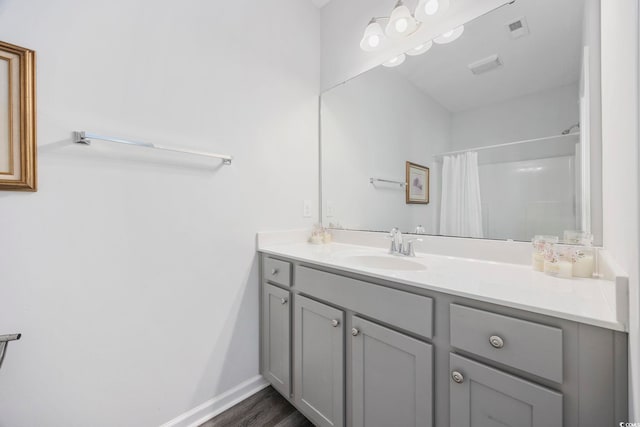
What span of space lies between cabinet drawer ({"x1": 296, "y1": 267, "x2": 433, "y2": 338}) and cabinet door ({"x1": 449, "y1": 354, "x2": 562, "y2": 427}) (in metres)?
0.14

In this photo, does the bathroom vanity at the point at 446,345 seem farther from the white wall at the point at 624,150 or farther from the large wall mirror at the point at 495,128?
the large wall mirror at the point at 495,128

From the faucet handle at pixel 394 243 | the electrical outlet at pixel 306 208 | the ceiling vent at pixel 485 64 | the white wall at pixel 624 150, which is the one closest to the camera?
the white wall at pixel 624 150

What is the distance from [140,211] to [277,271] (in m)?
0.70

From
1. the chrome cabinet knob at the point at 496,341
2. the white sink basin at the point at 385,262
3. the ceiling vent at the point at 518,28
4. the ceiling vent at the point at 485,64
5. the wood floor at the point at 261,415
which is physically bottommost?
the wood floor at the point at 261,415

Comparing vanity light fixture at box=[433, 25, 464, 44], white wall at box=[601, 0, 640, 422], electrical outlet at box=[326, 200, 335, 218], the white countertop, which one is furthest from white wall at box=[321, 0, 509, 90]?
the white countertop

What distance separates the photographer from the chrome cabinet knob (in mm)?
685

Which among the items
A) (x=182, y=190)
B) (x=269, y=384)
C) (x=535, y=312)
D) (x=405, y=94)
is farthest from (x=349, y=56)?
(x=269, y=384)

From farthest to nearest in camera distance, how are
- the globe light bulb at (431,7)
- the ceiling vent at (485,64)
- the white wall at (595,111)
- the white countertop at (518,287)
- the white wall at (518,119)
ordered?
the globe light bulb at (431,7)
the ceiling vent at (485,64)
the white wall at (518,119)
the white wall at (595,111)
the white countertop at (518,287)

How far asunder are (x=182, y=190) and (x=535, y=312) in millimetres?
1395

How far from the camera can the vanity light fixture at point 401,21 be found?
1.40 m

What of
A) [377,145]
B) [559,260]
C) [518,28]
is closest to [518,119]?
[518,28]

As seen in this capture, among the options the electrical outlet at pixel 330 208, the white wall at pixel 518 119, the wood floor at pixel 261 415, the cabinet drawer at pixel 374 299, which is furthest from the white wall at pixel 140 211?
the white wall at pixel 518 119

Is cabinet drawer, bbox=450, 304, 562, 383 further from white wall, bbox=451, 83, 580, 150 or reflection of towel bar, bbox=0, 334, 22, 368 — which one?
reflection of towel bar, bbox=0, 334, 22, 368

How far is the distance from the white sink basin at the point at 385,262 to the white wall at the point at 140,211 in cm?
56
